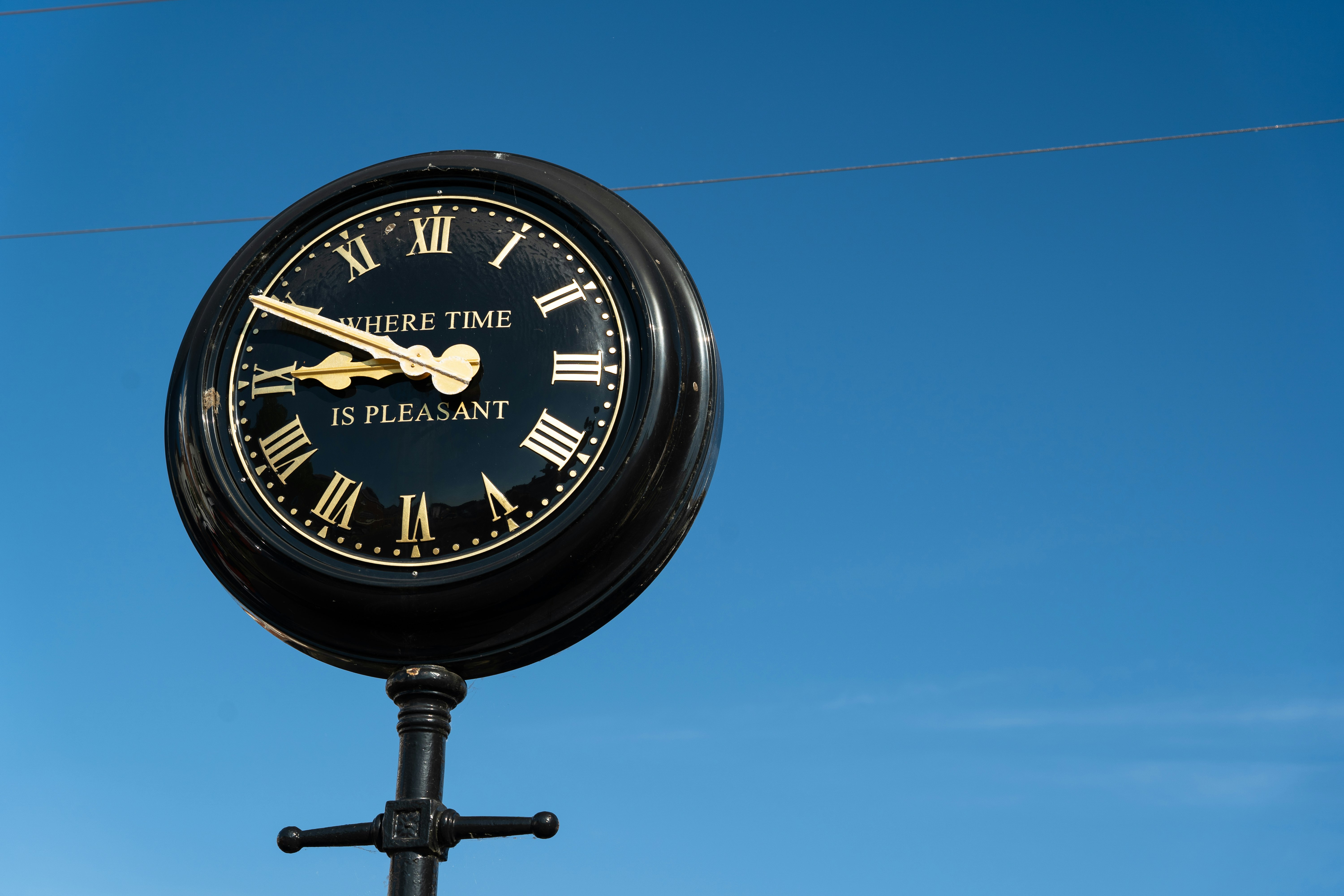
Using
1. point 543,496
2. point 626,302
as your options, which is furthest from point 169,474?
point 626,302

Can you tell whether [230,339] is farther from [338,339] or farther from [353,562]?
[353,562]

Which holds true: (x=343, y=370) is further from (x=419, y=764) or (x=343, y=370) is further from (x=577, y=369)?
(x=419, y=764)

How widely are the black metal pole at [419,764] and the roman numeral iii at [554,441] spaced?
1.23ft

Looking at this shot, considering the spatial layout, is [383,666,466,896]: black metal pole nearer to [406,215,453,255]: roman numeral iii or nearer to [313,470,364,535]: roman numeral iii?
[313,470,364,535]: roman numeral iii

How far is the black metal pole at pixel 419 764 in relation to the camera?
186 cm

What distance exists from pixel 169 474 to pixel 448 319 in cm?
56

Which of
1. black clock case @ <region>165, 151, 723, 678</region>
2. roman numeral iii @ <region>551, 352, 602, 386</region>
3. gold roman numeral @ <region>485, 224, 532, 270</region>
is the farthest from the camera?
gold roman numeral @ <region>485, 224, 532, 270</region>

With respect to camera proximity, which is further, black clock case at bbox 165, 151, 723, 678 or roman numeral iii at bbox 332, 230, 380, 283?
roman numeral iii at bbox 332, 230, 380, 283

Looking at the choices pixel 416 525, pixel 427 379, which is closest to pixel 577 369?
pixel 427 379

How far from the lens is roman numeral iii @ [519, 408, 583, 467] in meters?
2.04

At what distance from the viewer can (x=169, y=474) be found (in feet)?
7.27

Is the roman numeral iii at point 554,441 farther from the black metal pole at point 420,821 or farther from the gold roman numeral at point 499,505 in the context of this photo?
the black metal pole at point 420,821

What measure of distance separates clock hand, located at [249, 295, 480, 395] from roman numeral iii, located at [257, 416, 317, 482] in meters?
0.11

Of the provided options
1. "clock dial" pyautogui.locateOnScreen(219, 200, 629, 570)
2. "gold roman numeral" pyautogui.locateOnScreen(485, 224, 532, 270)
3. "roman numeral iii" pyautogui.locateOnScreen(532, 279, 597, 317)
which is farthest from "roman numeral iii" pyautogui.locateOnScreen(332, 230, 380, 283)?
"roman numeral iii" pyautogui.locateOnScreen(532, 279, 597, 317)
